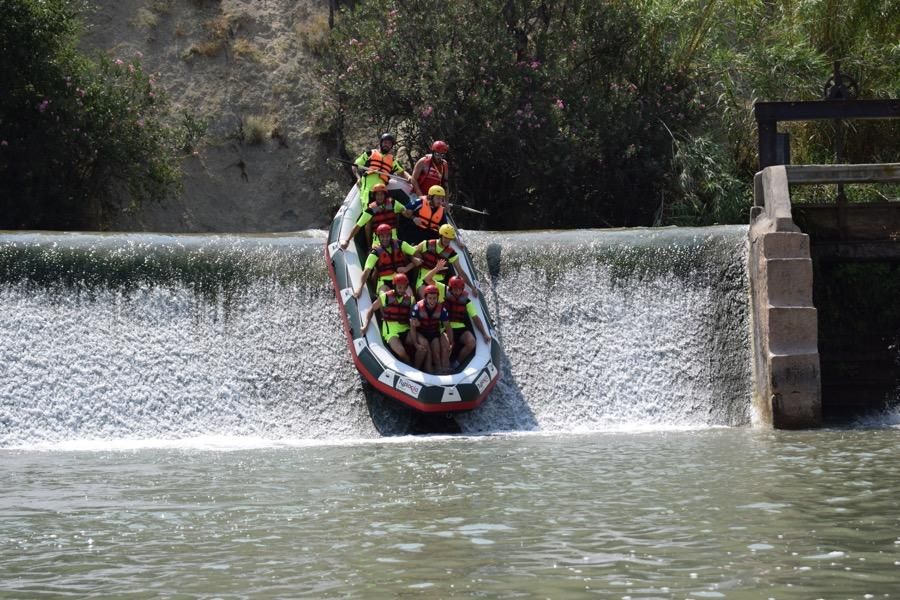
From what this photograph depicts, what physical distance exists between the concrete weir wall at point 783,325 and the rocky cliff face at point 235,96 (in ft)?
45.6

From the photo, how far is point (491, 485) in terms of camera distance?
31.7 ft

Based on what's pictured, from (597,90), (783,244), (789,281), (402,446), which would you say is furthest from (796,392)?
(597,90)

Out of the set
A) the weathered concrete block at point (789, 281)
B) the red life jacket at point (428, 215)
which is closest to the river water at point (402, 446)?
the red life jacket at point (428, 215)

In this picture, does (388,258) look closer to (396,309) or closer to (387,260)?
(387,260)

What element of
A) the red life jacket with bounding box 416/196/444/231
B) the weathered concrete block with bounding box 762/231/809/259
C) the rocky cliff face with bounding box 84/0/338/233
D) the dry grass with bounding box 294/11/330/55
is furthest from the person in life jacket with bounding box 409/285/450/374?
the dry grass with bounding box 294/11/330/55

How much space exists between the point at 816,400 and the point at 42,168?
13101 mm

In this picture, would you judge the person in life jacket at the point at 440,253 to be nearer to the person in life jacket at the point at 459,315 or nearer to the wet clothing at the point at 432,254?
the wet clothing at the point at 432,254

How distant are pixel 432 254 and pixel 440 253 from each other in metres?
0.10

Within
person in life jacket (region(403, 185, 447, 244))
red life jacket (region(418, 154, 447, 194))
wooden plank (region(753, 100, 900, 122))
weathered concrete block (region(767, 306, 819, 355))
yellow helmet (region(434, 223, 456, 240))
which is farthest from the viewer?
red life jacket (region(418, 154, 447, 194))

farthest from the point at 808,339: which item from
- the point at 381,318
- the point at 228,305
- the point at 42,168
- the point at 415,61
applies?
the point at 42,168

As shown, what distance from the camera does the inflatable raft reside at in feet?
43.1

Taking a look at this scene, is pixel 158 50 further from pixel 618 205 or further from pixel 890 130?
pixel 890 130

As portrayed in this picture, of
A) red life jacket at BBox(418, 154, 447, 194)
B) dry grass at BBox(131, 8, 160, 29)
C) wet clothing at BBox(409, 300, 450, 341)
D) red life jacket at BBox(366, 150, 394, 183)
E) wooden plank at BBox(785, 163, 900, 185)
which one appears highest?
dry grass at BBox(131, 8, 160, 29)

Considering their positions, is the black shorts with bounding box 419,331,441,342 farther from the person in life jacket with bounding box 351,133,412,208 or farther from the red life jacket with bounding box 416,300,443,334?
the person in life jacket with bounding box 351,133,412,208
